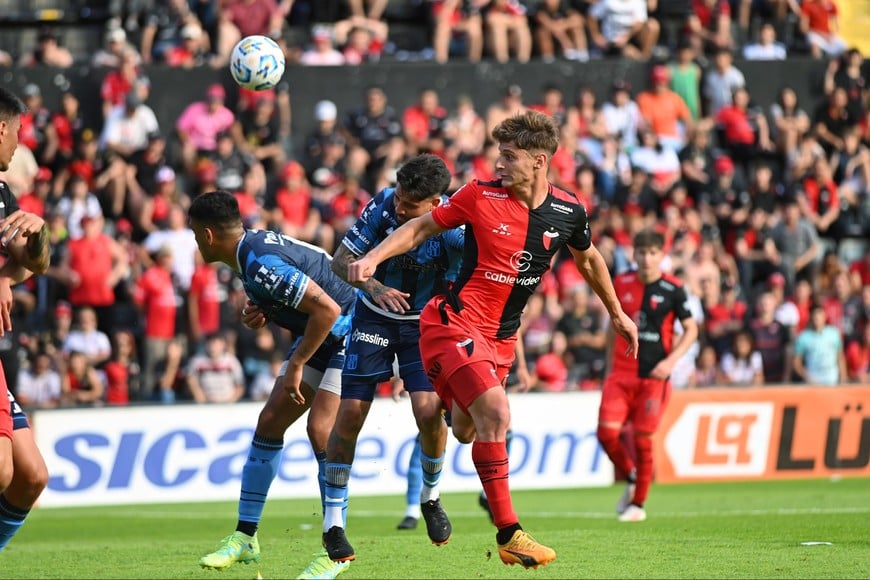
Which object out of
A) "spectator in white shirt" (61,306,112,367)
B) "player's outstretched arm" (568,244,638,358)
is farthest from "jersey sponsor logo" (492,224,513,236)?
"spectator in white shirt" (61,306,112,367)

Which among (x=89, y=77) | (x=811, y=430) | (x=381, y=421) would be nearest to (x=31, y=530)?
(x=381, y=421)

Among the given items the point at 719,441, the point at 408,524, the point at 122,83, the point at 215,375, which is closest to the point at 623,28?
the point at 719,441

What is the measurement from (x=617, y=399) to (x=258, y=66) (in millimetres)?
4864

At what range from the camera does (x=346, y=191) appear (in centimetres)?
1992

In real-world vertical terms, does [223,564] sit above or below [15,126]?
below

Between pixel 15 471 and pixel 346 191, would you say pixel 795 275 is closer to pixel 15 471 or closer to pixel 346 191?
pixel 346 191

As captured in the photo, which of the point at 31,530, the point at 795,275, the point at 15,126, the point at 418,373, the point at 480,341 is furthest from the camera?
the point at 795,275

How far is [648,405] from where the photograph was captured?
1375 cm

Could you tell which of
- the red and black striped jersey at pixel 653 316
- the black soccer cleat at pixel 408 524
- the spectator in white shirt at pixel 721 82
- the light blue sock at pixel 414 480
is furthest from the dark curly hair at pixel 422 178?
the spectator in white shirt at pixel 721 82

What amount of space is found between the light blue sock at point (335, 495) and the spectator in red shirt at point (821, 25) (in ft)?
59.8

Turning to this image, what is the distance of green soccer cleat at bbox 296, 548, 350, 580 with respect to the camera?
28.5 feet

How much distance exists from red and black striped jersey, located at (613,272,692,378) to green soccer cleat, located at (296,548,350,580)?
5.68 metres

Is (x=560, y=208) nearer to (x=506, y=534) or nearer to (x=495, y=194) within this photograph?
(x=495, y=194)

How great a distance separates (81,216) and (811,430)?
10.2 meters
